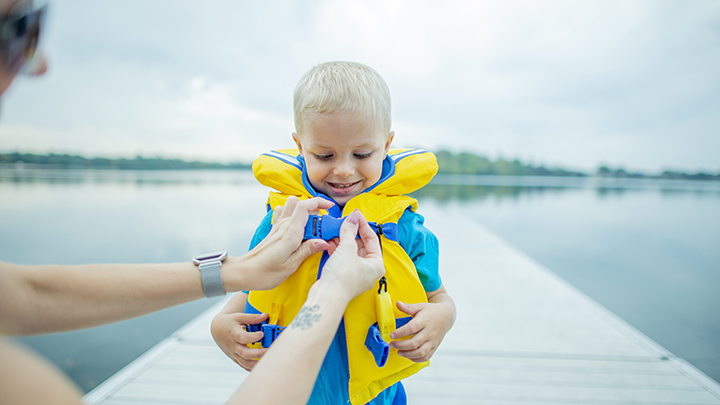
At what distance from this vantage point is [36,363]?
0.50 m

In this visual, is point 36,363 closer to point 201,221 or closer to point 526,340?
point 526,340

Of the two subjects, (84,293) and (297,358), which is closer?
(297,358)

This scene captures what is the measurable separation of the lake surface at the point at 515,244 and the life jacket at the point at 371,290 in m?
3.59

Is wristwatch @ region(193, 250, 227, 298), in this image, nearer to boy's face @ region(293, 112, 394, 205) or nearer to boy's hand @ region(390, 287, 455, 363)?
boy's face @ region(293, 112, 394, 205)

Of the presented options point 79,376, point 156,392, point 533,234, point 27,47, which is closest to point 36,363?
point 27,47

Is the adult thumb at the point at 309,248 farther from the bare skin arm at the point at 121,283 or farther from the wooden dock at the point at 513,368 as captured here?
the wooden dock at the point at 513,368

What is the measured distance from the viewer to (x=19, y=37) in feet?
1.95

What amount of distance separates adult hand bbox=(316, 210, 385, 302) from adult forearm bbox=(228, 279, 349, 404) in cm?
4

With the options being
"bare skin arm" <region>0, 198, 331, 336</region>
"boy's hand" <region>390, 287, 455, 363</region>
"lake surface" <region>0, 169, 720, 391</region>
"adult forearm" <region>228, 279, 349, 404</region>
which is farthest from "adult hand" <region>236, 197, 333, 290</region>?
"lake surface" <region>0, 169, 720, 391</region>

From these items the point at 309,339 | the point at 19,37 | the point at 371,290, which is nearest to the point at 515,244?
the point at 371,290

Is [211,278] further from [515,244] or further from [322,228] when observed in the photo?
[515,244]

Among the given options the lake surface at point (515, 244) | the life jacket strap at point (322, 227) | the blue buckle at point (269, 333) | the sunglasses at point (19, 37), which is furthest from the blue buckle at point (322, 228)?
the lake surface at point (515, 244)

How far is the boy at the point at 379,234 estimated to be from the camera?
1.13 m

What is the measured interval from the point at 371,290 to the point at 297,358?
0.49 metres
